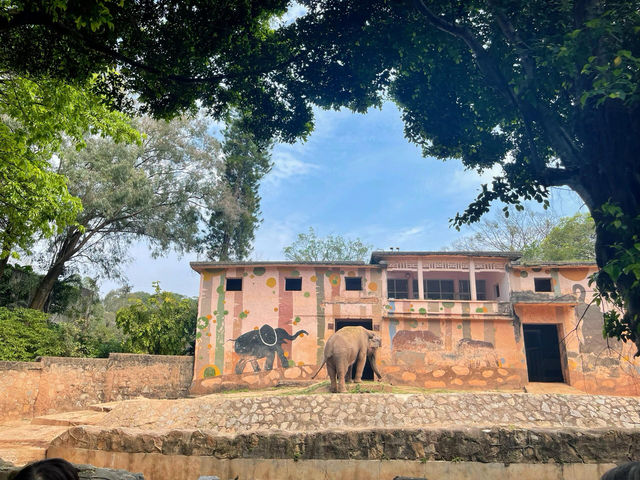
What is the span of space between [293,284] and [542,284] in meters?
11.2

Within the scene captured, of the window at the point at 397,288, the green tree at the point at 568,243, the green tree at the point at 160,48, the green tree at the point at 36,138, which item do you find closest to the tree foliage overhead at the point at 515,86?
the green tree at the point at 160,48

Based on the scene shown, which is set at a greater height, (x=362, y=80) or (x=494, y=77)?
(x=362, y=80)

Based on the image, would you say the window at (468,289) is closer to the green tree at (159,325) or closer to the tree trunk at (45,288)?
the green tree at (159,325)

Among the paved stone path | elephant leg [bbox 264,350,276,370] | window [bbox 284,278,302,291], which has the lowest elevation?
the paved stone path

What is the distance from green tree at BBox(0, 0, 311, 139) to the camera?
22.0 ft

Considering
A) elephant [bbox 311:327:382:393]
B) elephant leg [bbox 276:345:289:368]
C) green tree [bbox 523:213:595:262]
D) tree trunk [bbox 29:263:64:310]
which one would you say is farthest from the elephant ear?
green tree [bbox 523:213:595:262]

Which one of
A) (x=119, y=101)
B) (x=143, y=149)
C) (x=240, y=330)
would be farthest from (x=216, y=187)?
(x=119, y=101)

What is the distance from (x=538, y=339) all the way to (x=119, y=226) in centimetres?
2141

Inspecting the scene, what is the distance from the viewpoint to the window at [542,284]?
68.1 ft

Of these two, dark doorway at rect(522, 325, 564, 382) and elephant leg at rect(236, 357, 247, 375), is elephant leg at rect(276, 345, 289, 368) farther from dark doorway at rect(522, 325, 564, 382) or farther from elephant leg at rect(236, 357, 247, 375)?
dark doorway at rect(522, 325, 564, 382)

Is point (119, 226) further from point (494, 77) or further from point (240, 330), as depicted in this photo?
point (494, 77)

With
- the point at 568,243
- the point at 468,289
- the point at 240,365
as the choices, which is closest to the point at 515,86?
the point at 240,365

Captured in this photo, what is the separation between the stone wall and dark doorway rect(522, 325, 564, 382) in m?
15.4

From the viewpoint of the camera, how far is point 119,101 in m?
8.02
